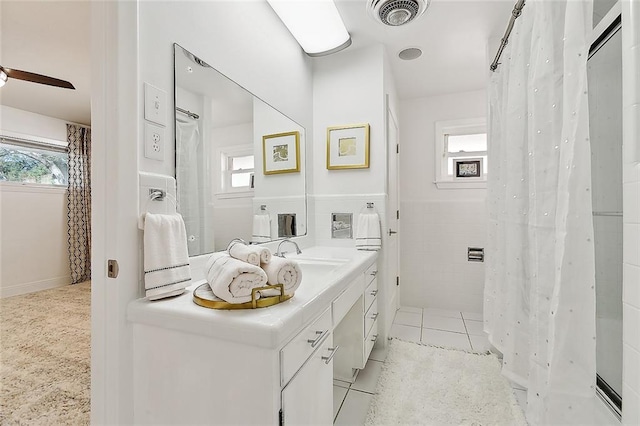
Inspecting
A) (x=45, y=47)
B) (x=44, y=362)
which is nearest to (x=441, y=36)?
(x=45, y=47)

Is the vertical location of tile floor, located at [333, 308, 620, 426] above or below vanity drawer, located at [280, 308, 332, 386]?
below

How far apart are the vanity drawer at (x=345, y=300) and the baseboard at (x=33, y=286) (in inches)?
182

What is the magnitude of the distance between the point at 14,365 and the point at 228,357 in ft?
7.71

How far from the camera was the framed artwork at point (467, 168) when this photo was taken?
3182 mm

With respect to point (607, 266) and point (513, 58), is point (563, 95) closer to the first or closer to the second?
point (513, 58)

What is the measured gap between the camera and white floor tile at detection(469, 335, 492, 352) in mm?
2245

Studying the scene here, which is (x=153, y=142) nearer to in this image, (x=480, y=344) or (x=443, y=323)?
(x=480, y=344)

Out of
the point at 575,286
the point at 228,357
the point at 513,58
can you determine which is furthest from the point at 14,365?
the point at 513,58

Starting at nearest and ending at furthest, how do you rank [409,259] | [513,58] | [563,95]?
[563,95] → [513,58] → [409,259]

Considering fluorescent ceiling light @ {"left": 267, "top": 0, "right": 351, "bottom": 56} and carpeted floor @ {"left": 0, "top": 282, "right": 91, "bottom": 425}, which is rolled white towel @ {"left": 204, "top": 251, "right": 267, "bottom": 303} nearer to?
carpeted floor @ {"left": 0, "top": 282, "right": 91, "bottom": 425}

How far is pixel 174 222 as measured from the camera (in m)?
0.99

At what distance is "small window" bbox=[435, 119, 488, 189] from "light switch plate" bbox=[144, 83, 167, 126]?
2.91m

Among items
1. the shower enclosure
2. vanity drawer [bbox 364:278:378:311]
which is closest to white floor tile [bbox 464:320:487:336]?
vanity drawer [bbox 364:278:378:311]

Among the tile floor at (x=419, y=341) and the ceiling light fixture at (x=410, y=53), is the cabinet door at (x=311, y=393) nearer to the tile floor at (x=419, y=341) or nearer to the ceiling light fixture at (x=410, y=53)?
the tile floor at (x=419, y=341)
